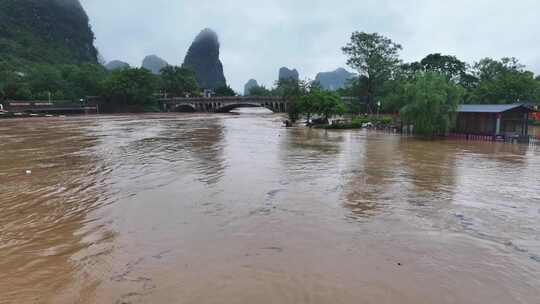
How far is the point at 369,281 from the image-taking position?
6.75 m

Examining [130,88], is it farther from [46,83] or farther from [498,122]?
[498,122]

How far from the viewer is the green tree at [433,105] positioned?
34.7m

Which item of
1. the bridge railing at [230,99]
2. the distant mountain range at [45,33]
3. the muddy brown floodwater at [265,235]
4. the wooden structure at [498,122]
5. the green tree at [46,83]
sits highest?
the distant mountain range at [45,33]

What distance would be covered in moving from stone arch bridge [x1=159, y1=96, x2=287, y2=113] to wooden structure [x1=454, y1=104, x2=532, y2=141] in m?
71.4

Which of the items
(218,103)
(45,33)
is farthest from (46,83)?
(45,33)

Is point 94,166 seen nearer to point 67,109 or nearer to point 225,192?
point 225,192

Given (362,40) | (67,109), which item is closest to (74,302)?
(362,40)

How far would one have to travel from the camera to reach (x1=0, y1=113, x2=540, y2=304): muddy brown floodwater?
6.41m

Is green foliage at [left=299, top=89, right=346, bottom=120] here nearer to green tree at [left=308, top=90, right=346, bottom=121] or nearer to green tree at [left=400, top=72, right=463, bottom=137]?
green tree at [left=308, top=90, right=346, bottom=121]

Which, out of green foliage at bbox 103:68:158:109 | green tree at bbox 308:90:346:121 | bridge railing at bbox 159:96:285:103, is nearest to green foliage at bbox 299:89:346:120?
green tree at bbox 308:90:346:121

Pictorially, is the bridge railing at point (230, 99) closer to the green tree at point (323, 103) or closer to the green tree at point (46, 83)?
the green tree at point (46, 83)

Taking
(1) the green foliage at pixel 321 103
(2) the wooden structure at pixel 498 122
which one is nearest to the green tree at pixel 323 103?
(1) the green foliage at pixel 321 103

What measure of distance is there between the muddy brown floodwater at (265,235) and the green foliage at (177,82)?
119 metres

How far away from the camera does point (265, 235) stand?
9000mm
